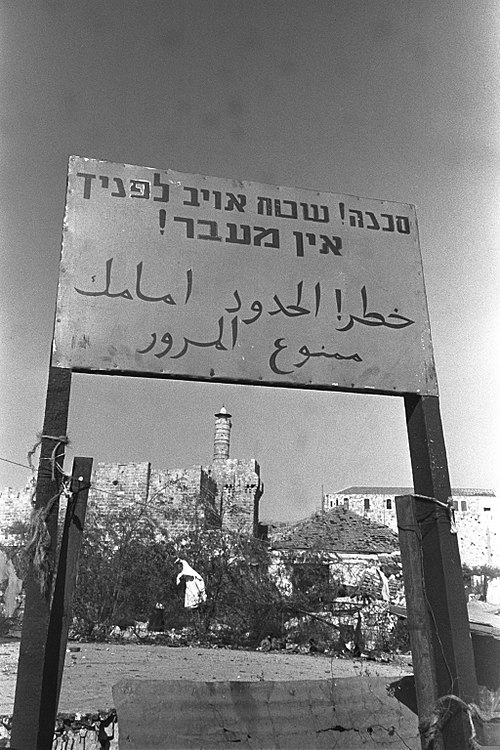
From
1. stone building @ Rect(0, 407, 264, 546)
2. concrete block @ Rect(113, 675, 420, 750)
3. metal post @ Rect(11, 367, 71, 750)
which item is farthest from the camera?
stone building @ Rect(0, 407, 264, 546)

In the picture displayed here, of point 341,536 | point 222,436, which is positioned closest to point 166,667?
point 341,536

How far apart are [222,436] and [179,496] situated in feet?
43.8

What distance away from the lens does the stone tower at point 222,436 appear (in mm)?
32844

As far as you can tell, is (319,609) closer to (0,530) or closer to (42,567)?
(0,530)

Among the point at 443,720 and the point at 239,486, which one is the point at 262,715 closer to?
the point at 443,720

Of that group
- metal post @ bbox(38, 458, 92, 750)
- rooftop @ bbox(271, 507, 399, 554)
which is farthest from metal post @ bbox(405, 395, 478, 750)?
rooftop @ bbox(271, 507, 399, 554)

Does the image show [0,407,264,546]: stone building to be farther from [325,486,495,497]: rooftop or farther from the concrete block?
[325,486,495,497]: rooftop

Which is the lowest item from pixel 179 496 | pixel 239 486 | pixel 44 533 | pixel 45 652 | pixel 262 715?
pixel 262 715

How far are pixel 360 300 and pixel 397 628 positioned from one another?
1136cm

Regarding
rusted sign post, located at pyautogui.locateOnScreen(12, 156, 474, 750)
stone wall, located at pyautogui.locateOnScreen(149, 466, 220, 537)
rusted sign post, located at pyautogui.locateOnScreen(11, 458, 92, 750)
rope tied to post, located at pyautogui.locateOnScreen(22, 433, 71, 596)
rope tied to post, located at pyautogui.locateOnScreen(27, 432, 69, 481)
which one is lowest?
rusted sign post, located at pyautogui.locateOnScreen(11, 458, 92, 750)

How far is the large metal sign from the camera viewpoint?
6.82ft

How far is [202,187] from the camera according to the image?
91.0 inches

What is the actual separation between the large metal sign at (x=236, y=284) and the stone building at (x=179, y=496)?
11.5m

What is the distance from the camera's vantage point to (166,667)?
9.06 m
